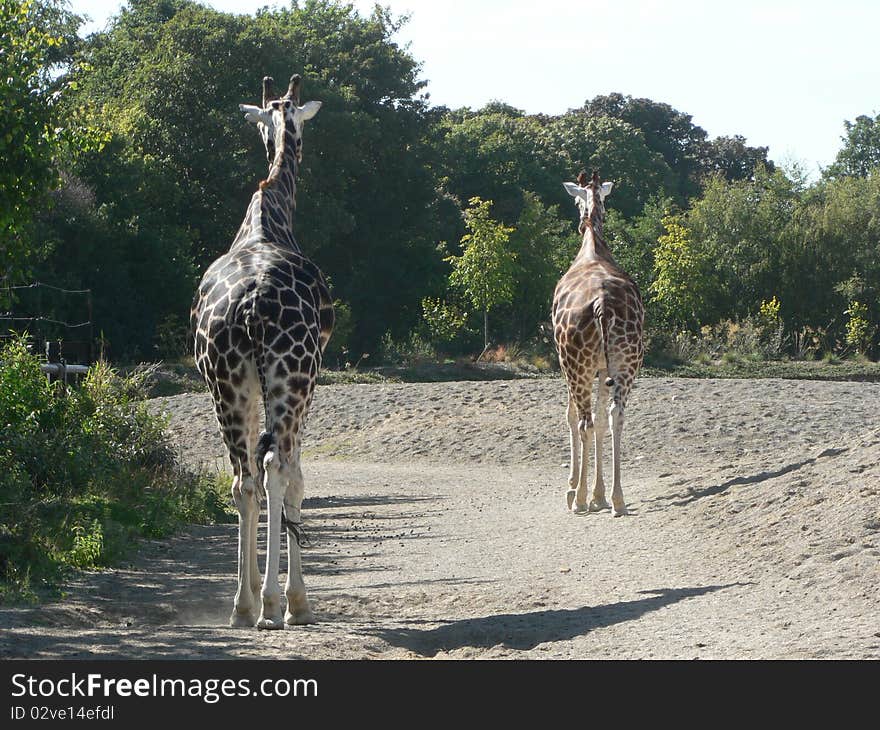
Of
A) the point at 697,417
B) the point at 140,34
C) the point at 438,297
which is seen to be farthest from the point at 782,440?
the point at 140,34

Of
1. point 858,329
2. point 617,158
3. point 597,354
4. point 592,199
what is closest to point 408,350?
point 858,329

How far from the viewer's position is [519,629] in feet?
28.2

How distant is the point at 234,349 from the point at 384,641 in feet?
7.67

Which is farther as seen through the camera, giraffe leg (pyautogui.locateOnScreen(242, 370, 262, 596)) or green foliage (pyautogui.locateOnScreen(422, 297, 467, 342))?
green foliage (pyautogui.locateOnScreen(422, 297, 467, 342))

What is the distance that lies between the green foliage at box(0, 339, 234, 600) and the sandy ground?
1.40ft

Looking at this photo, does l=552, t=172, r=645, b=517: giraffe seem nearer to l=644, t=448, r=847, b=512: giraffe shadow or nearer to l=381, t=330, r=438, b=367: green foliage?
l=644, t=448, r=847, b=512: giraffe shadow

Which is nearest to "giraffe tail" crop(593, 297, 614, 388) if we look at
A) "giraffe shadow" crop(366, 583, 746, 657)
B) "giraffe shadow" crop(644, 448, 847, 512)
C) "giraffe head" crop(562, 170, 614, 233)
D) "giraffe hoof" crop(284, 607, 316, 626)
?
"giraffe shadow" crop(644, 448, 847, 512)

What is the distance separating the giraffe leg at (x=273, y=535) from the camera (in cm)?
850

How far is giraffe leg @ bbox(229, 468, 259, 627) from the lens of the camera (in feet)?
28.9

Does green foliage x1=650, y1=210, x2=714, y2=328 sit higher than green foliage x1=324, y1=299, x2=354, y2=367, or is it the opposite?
green foliage x1=650, y1=210, x2=714, y2=328

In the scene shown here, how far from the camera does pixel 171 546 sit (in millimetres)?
12523

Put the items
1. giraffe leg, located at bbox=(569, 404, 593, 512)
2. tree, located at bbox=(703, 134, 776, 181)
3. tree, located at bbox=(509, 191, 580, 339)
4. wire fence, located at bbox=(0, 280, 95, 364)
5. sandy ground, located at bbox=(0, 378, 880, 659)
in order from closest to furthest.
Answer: sandy ground, located at bbox=(0, 378, 880, 659) < giraffe leg, located at bbox=(569, 404, 593, 512) < wire fence, located at bbox=(0, 280, 95, 364) < tree, located at bbox=(509, 191, 580, 339) < tree, located at bbox=(703, 134, 776, 181)

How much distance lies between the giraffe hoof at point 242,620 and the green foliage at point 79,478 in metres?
1.52

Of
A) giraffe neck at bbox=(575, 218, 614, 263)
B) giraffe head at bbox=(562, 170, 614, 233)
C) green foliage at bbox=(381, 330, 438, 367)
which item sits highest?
giraffe head at bbox=(562, 170, 614, 233)
